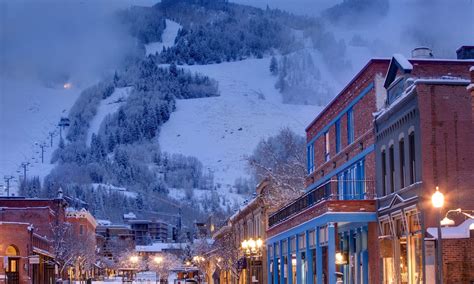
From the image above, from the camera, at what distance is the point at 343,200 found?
40562 millimetres

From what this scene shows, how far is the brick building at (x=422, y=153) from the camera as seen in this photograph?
109ft

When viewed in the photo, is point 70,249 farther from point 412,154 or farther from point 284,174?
point 412,154

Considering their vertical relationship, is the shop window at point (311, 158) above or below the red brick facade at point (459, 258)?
above

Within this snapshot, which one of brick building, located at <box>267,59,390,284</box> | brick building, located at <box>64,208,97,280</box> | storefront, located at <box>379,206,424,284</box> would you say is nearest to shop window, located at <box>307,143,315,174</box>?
brick building, located at <box>267,59,390,284</box>

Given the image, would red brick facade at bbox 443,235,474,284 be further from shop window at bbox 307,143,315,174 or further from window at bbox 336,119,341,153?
shop window at bbox 307,143,315,174

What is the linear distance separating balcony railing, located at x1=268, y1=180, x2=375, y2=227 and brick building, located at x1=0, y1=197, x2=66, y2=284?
32.8 meters

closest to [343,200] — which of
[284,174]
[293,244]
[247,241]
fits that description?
[293,244]

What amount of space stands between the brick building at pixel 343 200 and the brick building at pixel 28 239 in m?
29.2

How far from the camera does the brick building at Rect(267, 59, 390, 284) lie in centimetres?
4084

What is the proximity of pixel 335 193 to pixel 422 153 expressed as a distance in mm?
13496

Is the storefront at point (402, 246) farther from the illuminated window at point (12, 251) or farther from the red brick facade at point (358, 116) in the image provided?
the illuminated window at point (12, 251)

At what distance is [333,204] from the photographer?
40312mm

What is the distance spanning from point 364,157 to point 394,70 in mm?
6685

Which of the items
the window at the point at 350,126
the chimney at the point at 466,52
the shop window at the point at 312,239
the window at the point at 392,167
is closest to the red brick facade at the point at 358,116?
the window at the point at 350,126
